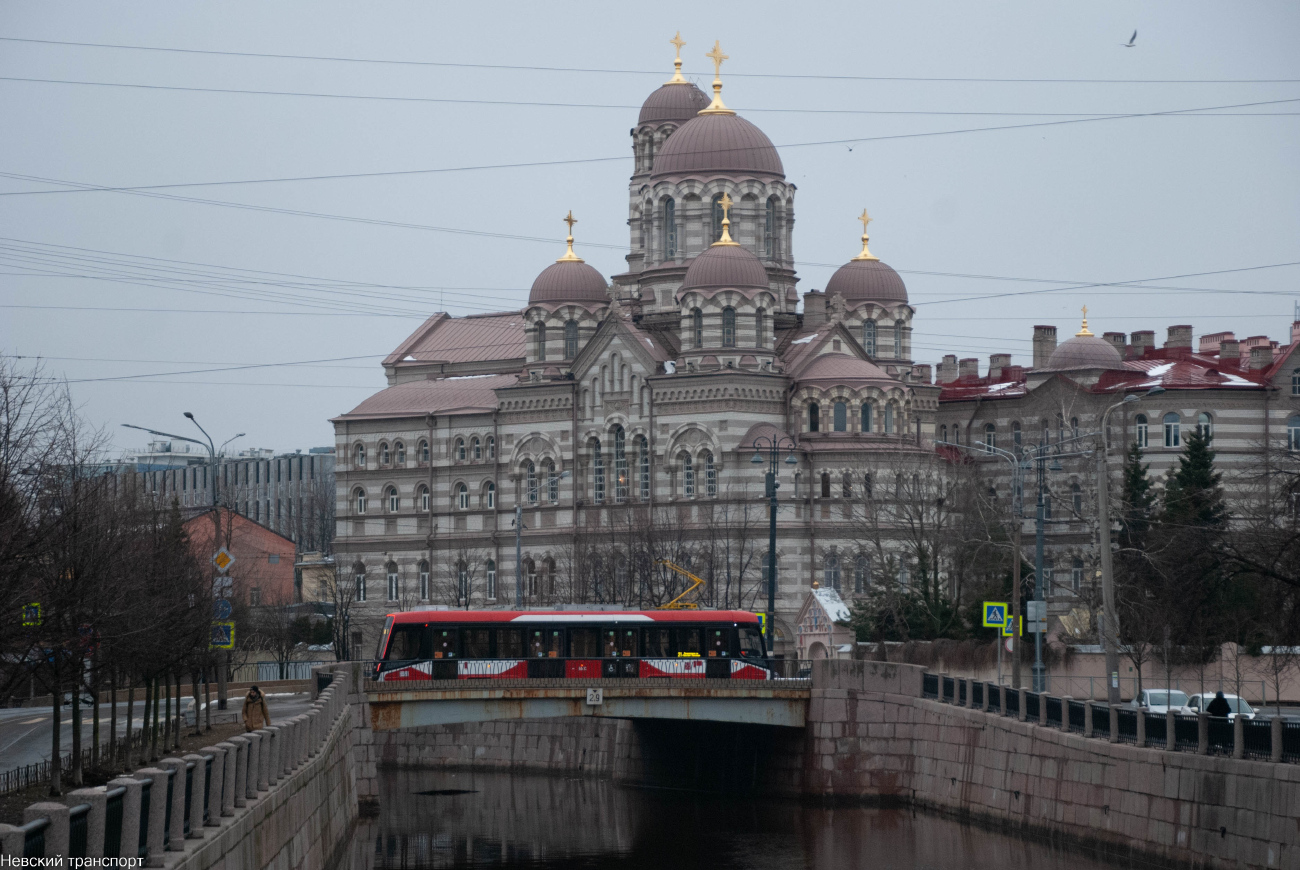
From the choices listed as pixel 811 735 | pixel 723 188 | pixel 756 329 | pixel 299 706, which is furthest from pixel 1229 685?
pixel 723 188

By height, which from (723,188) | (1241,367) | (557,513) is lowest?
(557,513)

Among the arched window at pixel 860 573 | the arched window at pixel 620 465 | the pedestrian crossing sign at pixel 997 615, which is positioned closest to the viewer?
the pedestrian crossing sign at pixel 997 615

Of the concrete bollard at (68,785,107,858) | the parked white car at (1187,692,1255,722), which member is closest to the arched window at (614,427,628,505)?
the parked white car at (1187,692,1255,722)

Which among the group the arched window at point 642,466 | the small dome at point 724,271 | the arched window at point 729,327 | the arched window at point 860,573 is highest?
the small dome at point 724,271

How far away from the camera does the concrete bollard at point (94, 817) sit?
17.6 metres

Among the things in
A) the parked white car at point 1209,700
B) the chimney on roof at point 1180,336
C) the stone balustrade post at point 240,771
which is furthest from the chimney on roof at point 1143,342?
the stone balustrade post at point 240,771

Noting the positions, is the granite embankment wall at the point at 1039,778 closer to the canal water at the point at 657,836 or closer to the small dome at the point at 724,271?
the canal water at the point at 657,836

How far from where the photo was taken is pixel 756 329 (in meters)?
86.8

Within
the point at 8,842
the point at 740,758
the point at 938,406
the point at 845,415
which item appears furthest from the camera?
the point at 938,406

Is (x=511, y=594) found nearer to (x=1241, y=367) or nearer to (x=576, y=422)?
(x=576, y=422)

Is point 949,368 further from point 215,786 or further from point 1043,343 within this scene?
point 215,786

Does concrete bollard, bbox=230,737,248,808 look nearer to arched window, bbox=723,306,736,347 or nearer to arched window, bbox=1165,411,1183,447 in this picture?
arched window, bbox=723,306,736,347

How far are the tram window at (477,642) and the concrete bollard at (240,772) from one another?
24.3 metres

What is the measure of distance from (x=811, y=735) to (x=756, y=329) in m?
38.1
